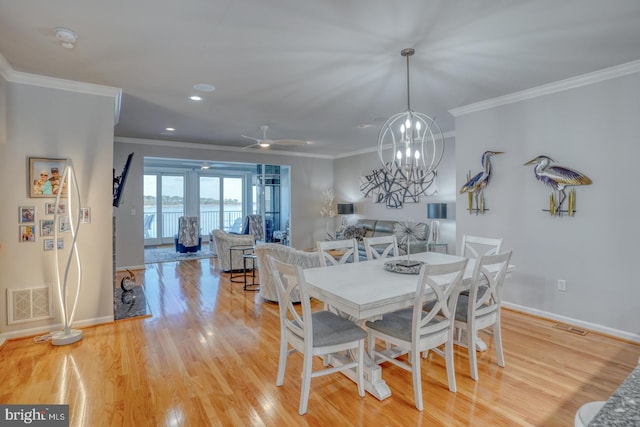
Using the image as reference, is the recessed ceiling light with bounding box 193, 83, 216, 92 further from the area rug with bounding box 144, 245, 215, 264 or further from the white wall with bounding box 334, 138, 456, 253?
the area rug with bounding box 144, 245, 215, 264

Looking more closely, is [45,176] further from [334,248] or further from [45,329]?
[334,248]

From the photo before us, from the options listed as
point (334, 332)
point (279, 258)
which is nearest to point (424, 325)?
point (334, 332)

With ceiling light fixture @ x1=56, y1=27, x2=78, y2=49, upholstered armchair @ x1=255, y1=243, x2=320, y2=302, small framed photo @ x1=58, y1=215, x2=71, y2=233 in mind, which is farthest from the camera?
upholstered armchair @ x1=255, y1=243, x2=320, y2=302

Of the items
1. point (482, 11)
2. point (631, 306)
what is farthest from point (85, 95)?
point (631, 306)

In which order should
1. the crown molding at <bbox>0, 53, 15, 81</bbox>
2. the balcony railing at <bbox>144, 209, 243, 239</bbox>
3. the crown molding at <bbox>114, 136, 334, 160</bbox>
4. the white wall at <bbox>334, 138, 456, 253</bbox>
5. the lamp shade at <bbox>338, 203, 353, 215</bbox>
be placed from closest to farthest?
the crown molding at <bbox>0, 53, 15, 81</bbox>
the white wall at <bbox>334, 138, 456, 253</bbox>
the crown molding at <bbox>114, 136, 334, 160</bbox>
the lamp shade at <bbox>338, 203, 353, 215</bbox>
the balcony railing at <bbox>144, 209, 243, 239</bbox>

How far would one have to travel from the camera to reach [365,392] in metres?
2.38

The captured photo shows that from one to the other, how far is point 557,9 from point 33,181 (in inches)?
184

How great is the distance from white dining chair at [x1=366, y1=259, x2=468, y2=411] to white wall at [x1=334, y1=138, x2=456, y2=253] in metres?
4.01

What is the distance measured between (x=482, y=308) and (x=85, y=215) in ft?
13.1

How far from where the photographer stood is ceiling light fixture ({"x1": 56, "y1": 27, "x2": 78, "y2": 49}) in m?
2.43

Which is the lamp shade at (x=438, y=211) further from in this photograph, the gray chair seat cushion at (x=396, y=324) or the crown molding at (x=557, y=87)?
the gray chair seat cushion at (x=396, y=324)

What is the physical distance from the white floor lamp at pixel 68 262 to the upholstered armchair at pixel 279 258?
75.6 inches

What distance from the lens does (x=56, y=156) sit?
3449 mm

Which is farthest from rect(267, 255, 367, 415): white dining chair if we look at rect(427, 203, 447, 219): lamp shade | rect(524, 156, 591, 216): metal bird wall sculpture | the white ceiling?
rect(427, 203, 447, 219): lamp shade
